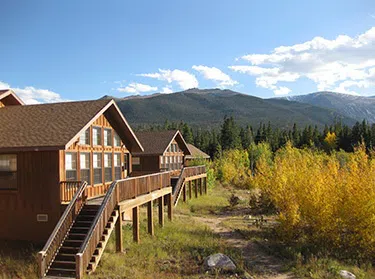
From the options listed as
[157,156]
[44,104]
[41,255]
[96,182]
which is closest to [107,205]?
[41,255]

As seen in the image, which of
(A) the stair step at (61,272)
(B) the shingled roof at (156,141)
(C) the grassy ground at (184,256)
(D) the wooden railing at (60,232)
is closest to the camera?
(D) the wooden railing at (60,232)

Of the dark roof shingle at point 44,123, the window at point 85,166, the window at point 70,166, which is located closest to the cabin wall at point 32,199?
the dark roof shingle at point 44,123

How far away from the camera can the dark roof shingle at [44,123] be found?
1527 cm

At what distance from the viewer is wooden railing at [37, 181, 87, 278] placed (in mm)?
11953

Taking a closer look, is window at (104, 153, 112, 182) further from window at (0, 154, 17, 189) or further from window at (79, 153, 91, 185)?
window at (0, 154, 17, 189)

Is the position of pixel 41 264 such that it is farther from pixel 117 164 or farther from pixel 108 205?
pixel 117 164

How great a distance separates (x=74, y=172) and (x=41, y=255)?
5.56m

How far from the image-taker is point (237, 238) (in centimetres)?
2091

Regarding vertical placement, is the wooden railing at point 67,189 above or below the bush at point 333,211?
above

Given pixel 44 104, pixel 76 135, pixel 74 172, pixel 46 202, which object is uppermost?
pixel 44 104

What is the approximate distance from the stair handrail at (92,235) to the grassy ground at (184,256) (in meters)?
0.73

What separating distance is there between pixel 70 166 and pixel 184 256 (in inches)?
249

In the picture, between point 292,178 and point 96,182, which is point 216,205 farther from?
point 96,182

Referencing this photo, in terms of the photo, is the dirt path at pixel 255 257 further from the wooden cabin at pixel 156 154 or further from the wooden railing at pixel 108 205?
the wooden cabin at pixel 156 154
